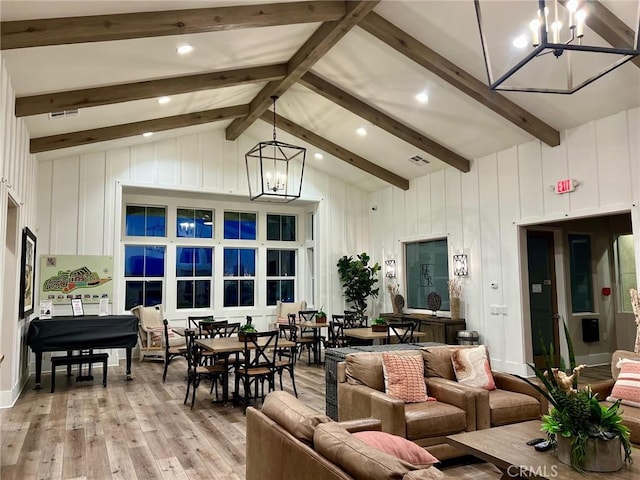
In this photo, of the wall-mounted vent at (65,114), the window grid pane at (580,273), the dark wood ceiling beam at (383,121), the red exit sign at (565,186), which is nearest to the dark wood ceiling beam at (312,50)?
the dark wood ceiling beam at (383,121)

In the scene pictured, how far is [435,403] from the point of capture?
3795 millimetres

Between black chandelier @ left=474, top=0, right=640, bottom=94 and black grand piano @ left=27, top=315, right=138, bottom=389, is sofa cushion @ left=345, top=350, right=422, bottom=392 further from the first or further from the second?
black grand piano @ left=27, top=315, right=138, bottom=389

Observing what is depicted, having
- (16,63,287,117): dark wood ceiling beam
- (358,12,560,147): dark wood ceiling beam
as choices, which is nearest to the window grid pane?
(358,12,560,147): dark wood ceiling beam

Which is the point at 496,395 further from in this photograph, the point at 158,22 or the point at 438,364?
the point at 158,22

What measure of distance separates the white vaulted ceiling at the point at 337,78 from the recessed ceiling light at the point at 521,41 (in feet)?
1.00

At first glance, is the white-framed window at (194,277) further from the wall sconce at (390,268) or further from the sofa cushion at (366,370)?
the sofa cushion at (366,370)

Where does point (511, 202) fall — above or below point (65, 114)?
below

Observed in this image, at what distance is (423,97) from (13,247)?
573 cm

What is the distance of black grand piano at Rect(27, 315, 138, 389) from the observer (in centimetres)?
635

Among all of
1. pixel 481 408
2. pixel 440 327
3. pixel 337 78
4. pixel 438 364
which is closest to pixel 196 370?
pixel 438 364

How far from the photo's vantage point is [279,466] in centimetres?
231

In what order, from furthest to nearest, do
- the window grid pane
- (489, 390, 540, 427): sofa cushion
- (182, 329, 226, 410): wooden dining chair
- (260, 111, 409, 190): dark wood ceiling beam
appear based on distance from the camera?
(260, 111, 409, 190): dark wood ceiling beam → the window grid pane → (182, 329, 226, 410): wooden dining chair → (489, 390, 540, 427): sofa cushion

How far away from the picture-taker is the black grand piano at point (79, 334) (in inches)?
250

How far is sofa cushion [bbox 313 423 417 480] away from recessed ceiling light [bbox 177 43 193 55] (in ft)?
14.1
